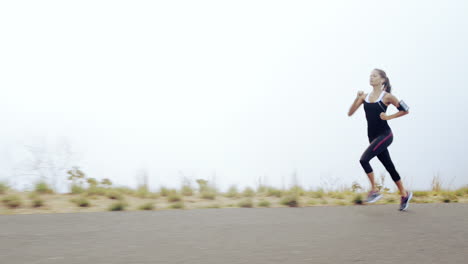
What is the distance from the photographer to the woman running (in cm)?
704

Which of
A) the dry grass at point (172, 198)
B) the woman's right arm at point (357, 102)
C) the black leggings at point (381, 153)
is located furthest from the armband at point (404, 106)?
the dry grass at point (172, 198)

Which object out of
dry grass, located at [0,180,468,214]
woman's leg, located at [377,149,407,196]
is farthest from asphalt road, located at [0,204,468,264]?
woman's leg, located at [377,149,407,196]

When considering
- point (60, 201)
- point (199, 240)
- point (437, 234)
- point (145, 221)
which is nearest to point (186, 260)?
point (199, 240)

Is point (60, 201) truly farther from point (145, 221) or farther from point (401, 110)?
point (401, 110)

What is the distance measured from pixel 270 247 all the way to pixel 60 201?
4531 mm

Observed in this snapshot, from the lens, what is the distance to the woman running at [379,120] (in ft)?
23.1

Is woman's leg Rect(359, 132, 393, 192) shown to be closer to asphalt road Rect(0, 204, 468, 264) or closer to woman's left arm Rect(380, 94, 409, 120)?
woman's left arm Rect(380, 94, 409, 120)

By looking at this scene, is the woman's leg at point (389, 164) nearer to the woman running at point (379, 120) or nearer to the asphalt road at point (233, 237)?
the woman running at point (379, 120)

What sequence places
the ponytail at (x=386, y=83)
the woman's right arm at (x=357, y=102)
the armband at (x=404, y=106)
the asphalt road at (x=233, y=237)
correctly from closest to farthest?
the asphalt road at (x=233, y=237) < the armband at (x=404, y=106) < the ponytail at (x=386, y=83) < the woman's right arm at (x=357, y=102)

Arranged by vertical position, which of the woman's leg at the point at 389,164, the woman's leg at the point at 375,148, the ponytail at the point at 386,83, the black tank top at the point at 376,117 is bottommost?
the woman's leg at the point at 389,164

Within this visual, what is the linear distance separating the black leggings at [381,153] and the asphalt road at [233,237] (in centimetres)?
123

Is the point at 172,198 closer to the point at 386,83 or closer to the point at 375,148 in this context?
the point at 375,148

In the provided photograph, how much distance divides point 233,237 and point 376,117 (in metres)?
3.98

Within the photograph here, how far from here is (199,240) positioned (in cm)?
407
